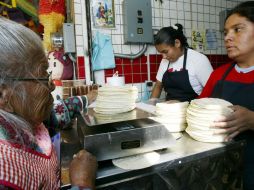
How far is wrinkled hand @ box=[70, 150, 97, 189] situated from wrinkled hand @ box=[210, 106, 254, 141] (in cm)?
54

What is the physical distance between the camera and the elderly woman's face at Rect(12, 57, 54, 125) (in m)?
0.63

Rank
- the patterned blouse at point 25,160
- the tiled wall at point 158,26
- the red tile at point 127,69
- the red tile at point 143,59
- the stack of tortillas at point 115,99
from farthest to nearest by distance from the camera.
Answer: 1. the red tile at point 143,59
2. the red tile at point 127,69
3. the tiled wall at point 158,26
4. the stack of tortillas at point 115,99
5. the patterned blouse at point 25,160

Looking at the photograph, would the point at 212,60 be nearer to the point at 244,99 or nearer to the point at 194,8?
the point at 194,8

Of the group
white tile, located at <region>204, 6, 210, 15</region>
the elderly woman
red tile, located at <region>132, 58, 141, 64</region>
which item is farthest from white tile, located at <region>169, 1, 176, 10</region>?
the elderly woman

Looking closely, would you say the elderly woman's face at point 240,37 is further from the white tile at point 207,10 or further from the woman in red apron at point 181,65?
the white tile at point 207,10

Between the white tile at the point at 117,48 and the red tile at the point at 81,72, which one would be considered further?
the white tile at the point at 117,48

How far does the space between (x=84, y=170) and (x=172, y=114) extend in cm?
53

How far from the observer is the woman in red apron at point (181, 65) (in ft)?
7.29

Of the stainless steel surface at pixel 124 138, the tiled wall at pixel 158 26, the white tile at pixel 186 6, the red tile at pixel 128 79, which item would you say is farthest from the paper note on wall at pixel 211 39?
the stainless steel surface at pixel 124 138

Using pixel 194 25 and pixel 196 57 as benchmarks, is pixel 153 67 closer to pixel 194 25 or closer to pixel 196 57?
pixel 196 57

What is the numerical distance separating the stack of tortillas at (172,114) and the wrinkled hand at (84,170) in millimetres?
428

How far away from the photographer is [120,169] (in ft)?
2.62

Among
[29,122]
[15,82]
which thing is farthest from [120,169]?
[15,82]

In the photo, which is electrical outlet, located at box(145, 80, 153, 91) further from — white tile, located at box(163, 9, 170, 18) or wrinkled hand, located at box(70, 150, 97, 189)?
wrinkled hand, located at box(70, 150, 97, 189)
